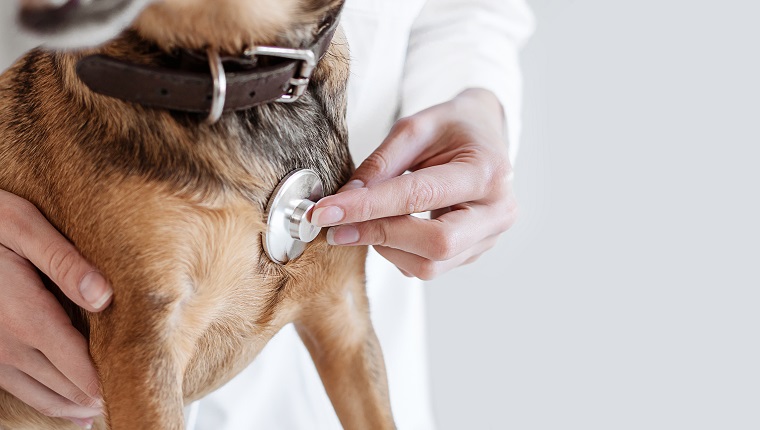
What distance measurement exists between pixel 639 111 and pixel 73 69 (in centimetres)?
79

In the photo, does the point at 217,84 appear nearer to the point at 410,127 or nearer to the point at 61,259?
the point at 61,259

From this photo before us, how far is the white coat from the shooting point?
0.96m

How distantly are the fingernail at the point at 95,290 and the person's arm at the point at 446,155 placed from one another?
6.1 inches

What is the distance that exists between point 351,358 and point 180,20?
35 centimetres

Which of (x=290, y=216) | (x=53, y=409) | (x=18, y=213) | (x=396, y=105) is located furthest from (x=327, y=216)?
(x=396, y=105)

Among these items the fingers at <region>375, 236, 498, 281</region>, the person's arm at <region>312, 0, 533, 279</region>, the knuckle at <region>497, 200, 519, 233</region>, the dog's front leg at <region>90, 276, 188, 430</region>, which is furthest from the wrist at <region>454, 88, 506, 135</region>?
the dog's front leg at <region>90, 276, 188, 430</region>

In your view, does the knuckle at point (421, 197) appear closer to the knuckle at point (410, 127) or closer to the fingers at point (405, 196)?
the fingers at point (405, 196)

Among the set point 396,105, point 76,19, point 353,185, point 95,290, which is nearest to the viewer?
point 76,19

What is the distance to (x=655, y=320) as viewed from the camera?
1006 mm

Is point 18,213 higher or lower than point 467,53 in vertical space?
lower

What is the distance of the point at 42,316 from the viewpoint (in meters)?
0.63

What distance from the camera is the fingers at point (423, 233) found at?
64 centimetres

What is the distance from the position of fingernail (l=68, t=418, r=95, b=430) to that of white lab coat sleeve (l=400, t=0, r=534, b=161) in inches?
20.6

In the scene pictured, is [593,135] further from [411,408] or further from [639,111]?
[411,408]
